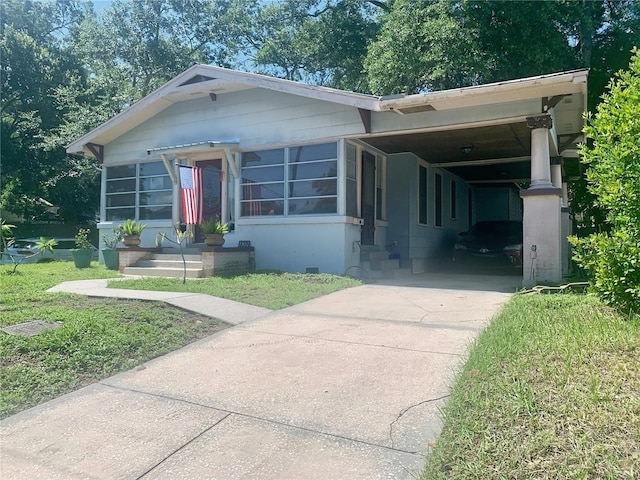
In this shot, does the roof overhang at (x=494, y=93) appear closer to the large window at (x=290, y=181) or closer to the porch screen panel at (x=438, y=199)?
the large window at (x=290, y=181)

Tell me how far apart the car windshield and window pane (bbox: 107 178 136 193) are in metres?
10.0

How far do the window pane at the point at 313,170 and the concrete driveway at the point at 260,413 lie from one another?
5744 millimetres

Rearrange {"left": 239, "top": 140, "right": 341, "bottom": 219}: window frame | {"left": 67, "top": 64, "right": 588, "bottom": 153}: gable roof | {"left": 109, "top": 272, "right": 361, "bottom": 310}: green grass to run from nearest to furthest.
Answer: {"left": 109, "top": 272, "right": 361, "bottom": 310}: green grass
{"left": 67, "top": 64, "right": 588, "bottom": 153}: gable roof
{"left": 239, "top": 140, "right": 341, "bottom": 219}: window frame

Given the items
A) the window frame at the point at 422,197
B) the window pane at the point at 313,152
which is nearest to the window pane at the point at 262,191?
the window pane at the point at 313,152

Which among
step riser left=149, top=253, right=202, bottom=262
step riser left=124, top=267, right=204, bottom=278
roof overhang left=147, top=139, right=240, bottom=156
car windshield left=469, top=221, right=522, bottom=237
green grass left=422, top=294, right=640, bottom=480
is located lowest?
Result: green grass left=422, top=294, right=640, bottom=480

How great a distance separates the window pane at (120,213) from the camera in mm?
13273

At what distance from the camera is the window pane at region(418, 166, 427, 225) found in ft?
41.7

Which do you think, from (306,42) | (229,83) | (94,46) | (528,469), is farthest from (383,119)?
(94,46)

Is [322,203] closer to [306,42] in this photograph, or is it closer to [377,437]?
[377,437]

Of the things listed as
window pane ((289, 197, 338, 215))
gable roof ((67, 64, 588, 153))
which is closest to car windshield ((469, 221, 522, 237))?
window pane ((289, 197, 338, 215))

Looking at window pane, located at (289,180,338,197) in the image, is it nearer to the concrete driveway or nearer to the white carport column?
the white carport column

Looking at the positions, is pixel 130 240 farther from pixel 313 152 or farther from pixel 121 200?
pixel 313 152

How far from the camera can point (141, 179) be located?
43.1 feet

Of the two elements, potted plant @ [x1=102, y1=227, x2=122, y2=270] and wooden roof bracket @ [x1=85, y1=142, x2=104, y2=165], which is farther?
wooden roof bracket @ [x1=85, y1=142, x2=104, y2=165]
